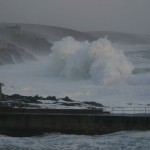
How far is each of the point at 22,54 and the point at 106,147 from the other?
2026 inches

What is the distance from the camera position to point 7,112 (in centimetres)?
2352

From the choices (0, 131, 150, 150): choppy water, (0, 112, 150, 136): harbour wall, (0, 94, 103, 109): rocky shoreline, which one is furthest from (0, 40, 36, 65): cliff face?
(0, 131, 150, 150): choppy water

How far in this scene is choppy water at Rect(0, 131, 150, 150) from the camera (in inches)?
755

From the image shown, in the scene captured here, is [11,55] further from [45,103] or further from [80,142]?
[80,142]

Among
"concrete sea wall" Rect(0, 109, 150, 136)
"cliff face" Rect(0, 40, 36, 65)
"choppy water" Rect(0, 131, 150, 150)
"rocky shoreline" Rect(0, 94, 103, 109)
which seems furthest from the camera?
"cliff face" Rect(0, 40, 36, 65)

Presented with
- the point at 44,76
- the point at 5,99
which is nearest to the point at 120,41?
the point at 44,76

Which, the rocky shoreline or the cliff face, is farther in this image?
the cliff face

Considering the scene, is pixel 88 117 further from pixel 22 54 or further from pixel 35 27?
pixel 35 27

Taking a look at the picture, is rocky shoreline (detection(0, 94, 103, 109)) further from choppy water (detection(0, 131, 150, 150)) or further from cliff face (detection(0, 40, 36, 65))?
cliff face (detection(0, 40, 36, 65))

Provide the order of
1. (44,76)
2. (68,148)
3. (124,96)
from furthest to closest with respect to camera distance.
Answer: (44,76) → (124,96) → (68,148)

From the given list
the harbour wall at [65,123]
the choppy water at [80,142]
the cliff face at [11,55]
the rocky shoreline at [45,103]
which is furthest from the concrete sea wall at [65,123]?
the cliff face at [11,55]

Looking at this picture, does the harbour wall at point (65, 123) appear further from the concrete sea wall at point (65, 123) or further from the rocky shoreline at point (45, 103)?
the rocky shoreline at point (45, 103)

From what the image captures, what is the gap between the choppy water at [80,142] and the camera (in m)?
19.2

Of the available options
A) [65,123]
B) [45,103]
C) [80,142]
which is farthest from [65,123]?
[45,103]
